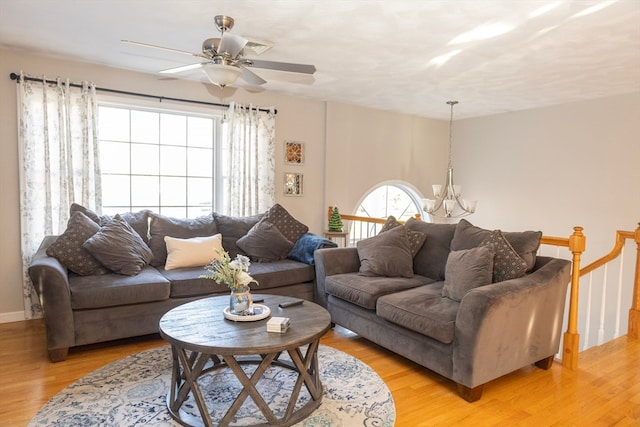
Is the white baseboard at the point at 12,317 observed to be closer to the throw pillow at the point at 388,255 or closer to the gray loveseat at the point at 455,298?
the gray loveseat at the point at 455,298

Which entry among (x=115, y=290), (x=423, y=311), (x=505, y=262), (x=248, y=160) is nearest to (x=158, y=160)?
(x=248, y=160)

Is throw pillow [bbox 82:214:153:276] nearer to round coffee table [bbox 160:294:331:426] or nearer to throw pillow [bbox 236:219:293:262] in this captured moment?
throw pillow [bbox 236:219:293:262]

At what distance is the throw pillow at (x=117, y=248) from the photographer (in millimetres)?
3260

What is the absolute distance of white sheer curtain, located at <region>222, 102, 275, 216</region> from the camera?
4656mm

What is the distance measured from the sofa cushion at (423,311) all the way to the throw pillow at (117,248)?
6.81 ft

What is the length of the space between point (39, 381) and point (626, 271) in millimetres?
5643

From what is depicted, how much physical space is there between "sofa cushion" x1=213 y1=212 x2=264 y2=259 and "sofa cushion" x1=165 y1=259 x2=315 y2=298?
1.23ft

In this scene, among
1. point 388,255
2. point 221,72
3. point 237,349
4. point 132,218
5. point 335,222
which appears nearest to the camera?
point 237,349

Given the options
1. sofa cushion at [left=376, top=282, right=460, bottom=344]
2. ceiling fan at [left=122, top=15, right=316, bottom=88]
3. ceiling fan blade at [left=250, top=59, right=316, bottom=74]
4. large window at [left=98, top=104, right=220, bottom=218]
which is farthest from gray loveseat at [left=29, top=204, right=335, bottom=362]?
ceiling fan blade at [left=250, top=59, right=316, bottom=74]

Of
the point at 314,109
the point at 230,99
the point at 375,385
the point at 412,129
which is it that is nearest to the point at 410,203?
the point at 412,129

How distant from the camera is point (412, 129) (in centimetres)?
630

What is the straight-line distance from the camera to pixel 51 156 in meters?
3.75

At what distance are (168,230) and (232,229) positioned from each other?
647 mm

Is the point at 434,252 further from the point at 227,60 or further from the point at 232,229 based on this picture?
the point at 227,60
